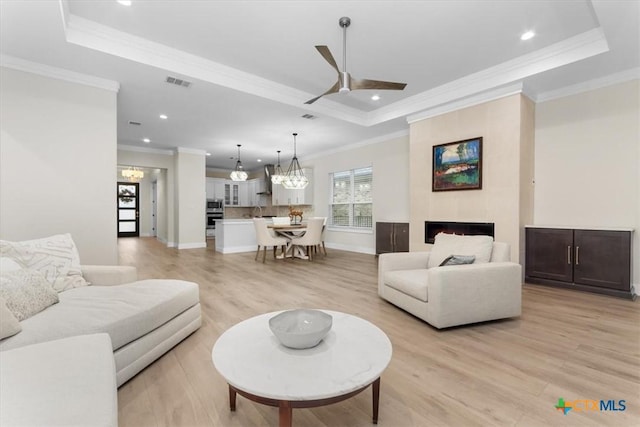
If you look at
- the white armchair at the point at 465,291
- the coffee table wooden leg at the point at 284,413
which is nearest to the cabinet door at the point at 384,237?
the white armchair at the point at 465,291

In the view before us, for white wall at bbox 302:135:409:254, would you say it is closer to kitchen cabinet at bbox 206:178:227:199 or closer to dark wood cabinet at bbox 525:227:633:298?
dark wood cabinet at bbox 525:227:633:298

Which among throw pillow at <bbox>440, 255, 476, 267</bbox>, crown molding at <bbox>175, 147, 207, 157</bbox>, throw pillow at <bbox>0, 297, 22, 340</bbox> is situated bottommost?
throw pillow at <bbox>0, 297, 22, 340</bbox>

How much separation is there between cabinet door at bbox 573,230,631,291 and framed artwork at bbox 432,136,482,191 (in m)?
1.47

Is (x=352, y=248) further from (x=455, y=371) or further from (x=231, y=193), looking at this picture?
(x=231, y=193)

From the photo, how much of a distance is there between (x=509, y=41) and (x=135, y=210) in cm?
1410

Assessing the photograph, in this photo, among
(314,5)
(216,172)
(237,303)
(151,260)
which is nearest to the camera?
(314,5)

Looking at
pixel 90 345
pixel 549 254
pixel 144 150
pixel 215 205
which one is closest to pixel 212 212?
pixel 215 205

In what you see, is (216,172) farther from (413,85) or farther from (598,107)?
(598,107)

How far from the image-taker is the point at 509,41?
134 inches

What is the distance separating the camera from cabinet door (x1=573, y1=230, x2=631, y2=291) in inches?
137

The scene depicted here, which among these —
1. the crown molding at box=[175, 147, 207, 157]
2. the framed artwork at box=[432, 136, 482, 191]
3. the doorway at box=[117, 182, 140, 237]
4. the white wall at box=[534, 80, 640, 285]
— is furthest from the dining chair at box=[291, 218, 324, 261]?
the doorway at box=[117, 182, 140, 237]

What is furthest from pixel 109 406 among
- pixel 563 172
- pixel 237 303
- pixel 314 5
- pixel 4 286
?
pixel 563 172

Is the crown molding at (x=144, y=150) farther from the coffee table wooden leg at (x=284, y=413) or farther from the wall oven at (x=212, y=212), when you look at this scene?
the coffee table wooden leg at (x=284, y=413)

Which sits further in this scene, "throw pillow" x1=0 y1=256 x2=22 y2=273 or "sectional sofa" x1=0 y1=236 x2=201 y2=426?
"throw pillow" x1=0 y1=256 x2=22 y2=273
